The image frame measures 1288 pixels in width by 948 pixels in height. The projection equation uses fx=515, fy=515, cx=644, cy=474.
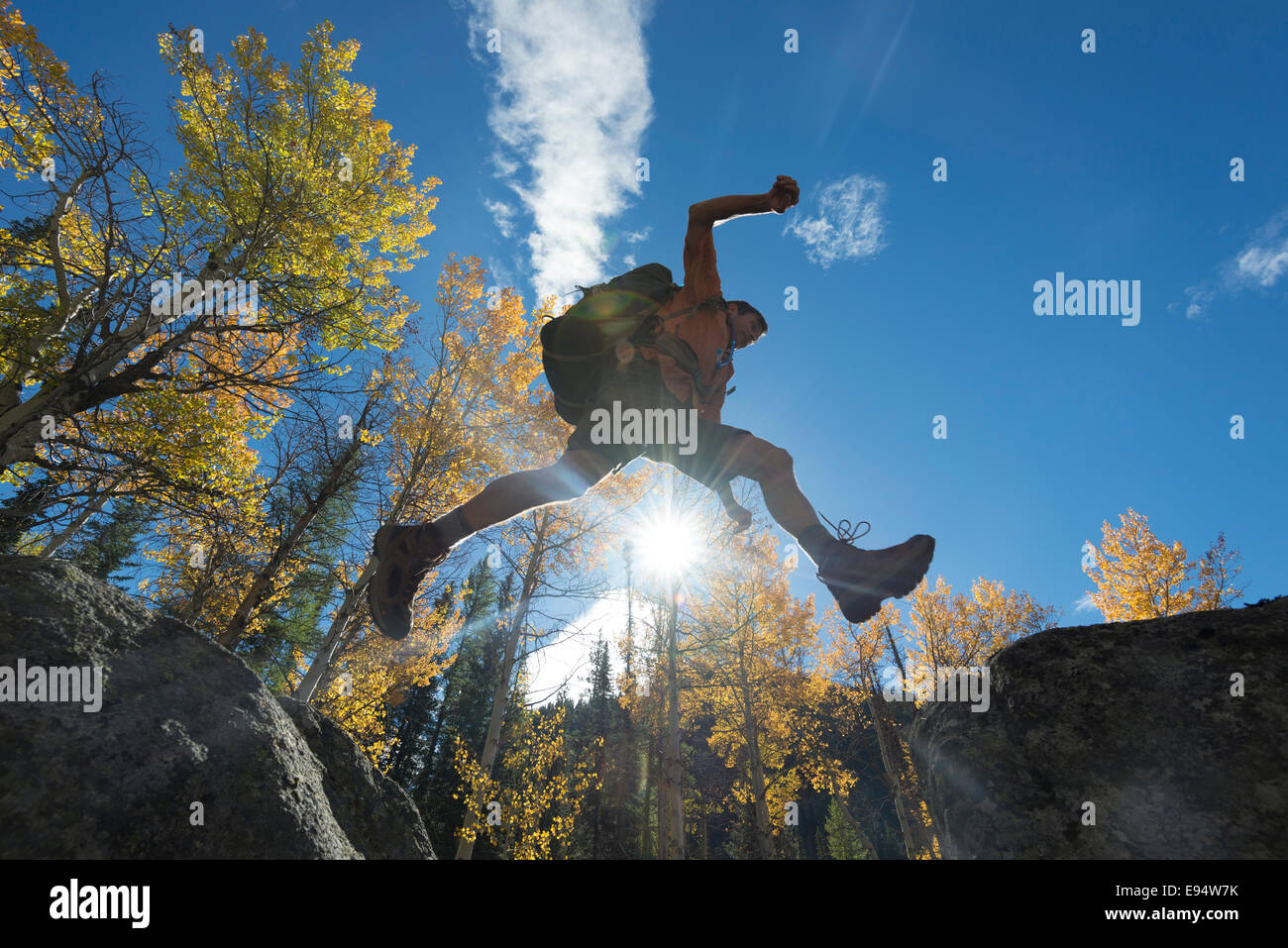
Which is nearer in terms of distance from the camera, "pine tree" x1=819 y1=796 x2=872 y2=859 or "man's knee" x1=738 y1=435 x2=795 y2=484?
"man's knee" x1=738 y1=435 x2=795 y2=484

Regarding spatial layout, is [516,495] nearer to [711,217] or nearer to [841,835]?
[711,217]

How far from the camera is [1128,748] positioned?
142cm

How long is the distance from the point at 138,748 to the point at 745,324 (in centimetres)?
290

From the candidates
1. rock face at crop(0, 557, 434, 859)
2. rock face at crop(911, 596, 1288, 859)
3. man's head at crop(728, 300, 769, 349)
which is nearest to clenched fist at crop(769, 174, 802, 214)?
man's head at crop(728, 300, 769, 349)

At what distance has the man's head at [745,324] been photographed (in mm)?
2826

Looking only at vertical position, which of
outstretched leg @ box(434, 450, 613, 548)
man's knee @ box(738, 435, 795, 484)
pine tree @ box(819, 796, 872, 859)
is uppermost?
man's knee @ box(738, 435, 795, 484)

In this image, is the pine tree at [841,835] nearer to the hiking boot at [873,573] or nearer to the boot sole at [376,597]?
the hiking boot at [873,573]

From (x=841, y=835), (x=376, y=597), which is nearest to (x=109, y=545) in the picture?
(x=376, y=597)

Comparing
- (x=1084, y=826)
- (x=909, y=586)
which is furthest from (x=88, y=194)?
(x=1084, y=826)

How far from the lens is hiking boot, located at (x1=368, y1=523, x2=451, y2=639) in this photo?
2.02 m

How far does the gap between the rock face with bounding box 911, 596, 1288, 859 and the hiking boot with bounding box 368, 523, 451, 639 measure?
6.47 feet

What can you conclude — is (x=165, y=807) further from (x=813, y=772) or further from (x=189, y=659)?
(x=813, y=772)

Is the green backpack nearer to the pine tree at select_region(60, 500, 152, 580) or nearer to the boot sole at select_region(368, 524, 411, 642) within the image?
the boot sole at select_region(368, 524, 411, 642)

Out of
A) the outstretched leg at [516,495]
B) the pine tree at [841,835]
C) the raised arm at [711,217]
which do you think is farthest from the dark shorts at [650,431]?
the pine tree at [841,835]
